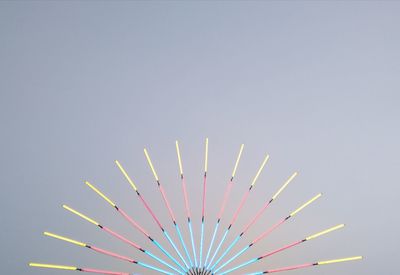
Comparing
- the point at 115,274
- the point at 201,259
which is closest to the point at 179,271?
the point at 201,259

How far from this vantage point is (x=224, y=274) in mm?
9008

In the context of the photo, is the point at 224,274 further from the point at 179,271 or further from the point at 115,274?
the point at 115,274

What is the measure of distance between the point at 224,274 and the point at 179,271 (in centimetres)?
102

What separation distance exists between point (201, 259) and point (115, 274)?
1.94 meters

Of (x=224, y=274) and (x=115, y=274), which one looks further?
(x=224, y=274)

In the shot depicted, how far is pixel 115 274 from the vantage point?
8.41 metres

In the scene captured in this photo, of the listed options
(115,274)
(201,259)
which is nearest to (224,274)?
(201,259)

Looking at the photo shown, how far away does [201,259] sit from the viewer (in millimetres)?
9109

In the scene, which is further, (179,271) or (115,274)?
(179,271)

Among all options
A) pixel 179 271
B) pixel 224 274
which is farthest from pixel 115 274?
pixel 224 274

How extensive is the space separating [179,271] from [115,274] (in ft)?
4.73

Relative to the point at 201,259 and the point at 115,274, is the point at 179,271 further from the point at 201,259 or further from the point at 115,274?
the point at 115,274

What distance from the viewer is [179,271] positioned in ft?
29.5
